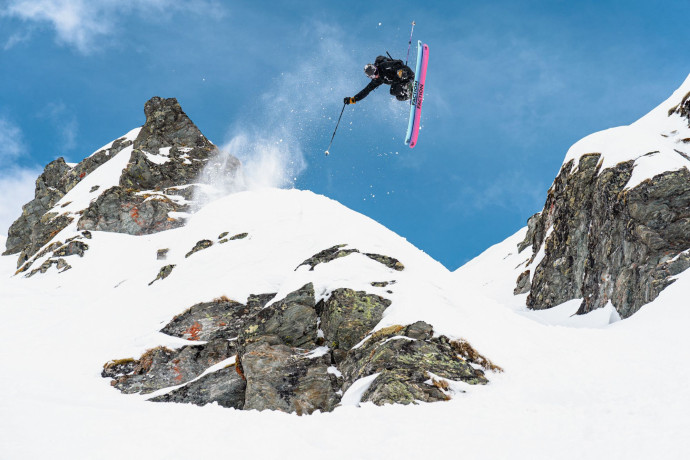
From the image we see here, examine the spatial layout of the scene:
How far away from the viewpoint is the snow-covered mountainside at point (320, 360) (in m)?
6.42

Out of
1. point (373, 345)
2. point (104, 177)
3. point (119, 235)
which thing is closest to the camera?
point (373, 345)

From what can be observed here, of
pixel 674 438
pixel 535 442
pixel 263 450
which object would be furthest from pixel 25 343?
pixel 674 438

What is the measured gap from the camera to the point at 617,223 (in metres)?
20.4

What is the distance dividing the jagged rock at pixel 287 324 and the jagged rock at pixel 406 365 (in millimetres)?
1976

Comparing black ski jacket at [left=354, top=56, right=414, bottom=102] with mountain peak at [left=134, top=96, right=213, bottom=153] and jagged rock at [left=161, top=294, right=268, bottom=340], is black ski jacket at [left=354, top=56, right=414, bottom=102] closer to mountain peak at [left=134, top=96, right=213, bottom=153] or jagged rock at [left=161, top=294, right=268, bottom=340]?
jagged rock at [left=161, top=294, right=268, bottom=340]

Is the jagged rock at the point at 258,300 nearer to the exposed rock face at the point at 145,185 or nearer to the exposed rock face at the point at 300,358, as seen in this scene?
the exposed rock face at the point at 300,358

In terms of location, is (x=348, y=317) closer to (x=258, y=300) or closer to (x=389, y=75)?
(x=258, y=300)

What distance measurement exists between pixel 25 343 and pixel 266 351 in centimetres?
1350

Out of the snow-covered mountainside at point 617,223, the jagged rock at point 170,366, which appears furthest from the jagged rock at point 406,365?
the snow-covered mountainside at point 617,223

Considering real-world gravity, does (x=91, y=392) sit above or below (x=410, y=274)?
below

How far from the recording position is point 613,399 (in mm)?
7980

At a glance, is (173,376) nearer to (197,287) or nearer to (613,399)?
(197,287)

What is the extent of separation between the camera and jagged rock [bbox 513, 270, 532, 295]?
102 ft

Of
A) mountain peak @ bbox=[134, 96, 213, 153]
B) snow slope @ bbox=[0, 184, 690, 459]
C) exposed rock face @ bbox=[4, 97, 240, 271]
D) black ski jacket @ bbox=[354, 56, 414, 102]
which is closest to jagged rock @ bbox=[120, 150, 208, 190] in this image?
exposed rock face @ bbox=[4, 97, 240, 271]
